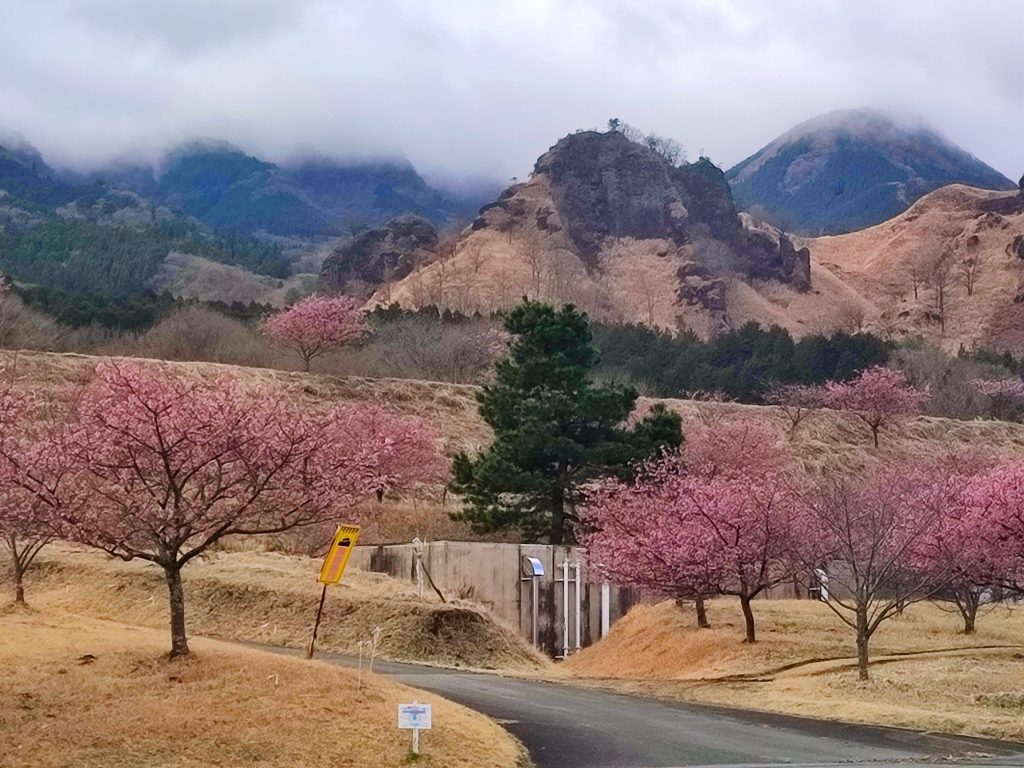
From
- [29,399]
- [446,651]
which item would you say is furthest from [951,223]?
[29,399]

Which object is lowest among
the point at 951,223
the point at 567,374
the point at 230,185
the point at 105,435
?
the point at 105,435

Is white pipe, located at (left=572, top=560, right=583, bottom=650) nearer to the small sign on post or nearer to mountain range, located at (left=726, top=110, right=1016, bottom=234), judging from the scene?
the small sign on post

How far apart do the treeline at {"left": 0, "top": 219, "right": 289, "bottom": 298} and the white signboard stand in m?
85.9

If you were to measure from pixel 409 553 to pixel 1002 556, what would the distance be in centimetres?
1322

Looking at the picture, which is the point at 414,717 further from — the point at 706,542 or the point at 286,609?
the point at 286,609

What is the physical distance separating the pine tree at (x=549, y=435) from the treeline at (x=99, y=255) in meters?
67.0

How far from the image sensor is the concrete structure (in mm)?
28125

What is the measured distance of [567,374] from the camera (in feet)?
104

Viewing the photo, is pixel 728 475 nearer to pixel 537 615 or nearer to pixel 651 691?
pixel 537 615

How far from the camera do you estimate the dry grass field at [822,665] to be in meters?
18.0

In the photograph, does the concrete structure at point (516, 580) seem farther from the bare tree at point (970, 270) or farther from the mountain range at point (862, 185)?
the mountain range at point (862, 185)

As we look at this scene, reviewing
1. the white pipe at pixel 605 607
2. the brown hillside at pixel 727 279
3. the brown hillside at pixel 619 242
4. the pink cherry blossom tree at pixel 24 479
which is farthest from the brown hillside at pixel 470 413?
the brown hillside at pixel 619 242

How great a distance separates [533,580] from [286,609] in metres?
7.03

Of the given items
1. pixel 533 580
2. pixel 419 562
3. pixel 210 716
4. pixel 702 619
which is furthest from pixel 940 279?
pixel 210 716
